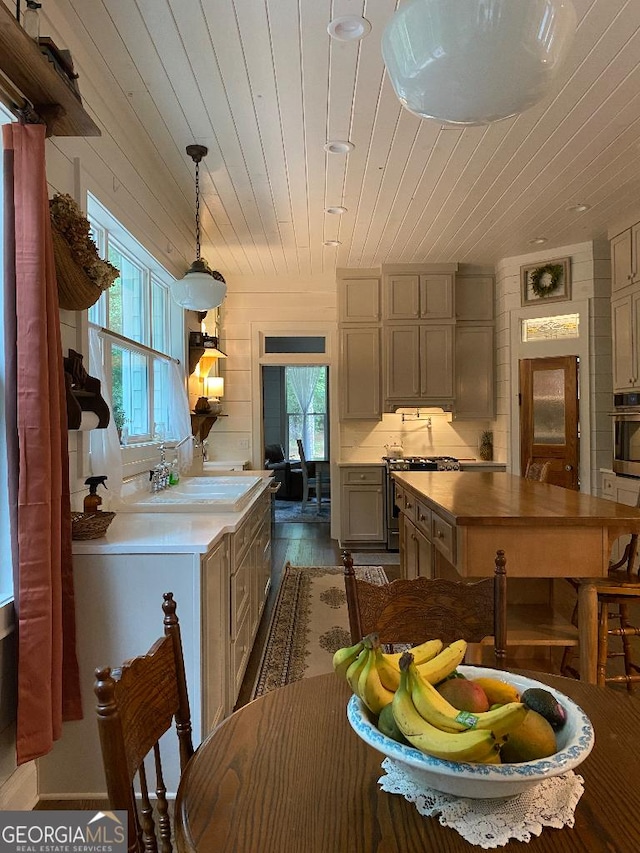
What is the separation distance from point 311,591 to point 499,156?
327 centimetres

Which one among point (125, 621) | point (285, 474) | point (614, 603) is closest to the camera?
point (125, 621)

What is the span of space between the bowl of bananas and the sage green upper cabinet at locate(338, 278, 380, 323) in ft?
17.9

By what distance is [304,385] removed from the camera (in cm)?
1029

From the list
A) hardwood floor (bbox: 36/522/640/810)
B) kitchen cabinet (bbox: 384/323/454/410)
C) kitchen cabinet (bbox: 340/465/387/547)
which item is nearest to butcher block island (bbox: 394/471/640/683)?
hardwood floor (bbox: 36/522/640/810)

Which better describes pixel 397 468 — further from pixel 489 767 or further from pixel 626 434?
pixel 489 767

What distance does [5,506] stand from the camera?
1861 millimetres

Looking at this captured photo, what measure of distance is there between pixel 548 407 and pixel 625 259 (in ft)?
4.84

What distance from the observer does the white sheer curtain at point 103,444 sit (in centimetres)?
255

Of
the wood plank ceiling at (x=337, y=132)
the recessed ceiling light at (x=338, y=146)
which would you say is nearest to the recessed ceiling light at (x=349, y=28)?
the wood plank ceiling at (x=337, y=132)

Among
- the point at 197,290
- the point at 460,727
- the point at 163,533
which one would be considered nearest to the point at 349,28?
the point at 197,290

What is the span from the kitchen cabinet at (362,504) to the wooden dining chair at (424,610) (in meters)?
4.44

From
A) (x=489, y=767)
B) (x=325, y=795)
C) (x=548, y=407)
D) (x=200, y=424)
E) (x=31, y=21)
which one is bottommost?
(x=325, y=795)

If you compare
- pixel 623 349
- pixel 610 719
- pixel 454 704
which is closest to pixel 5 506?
pixel 454 704

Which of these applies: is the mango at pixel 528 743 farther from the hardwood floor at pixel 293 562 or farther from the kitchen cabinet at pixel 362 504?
the kitchen cabinet at pixel 362 504
